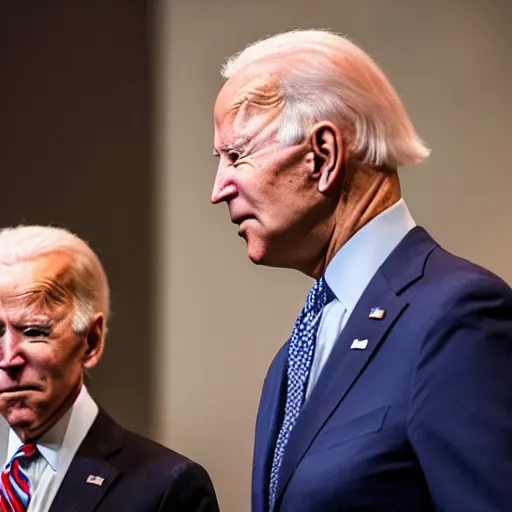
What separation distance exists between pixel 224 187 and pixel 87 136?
1.69 meters

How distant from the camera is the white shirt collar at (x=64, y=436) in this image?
6.71ft

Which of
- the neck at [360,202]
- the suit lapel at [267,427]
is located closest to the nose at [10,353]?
the suit lapel at [267,427]

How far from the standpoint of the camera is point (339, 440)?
3.99 ft

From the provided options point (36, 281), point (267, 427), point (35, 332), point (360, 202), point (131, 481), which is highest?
point (360, 202)

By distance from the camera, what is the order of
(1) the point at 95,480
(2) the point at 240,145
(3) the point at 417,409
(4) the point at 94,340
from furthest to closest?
(4) the point at 94,340, (1) the point at 95,480, (2) the point at 240,145, (3) the point at 417,409

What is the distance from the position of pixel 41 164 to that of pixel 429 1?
126 cm

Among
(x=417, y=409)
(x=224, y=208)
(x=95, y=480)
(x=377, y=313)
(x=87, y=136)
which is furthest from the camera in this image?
(x=87, y=136)

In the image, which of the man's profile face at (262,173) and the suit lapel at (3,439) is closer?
the man's profile face at (262,173)

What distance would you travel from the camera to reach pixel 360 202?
1367 millimetres

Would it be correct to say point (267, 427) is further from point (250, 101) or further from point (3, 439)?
point (3, 439)

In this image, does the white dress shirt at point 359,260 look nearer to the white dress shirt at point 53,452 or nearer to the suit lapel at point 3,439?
the white dress shirt at point 53,452

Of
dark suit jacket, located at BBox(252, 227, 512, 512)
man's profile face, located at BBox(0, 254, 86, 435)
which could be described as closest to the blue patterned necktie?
dark suit jacket, located at BBox(252, 227, 512, 512)

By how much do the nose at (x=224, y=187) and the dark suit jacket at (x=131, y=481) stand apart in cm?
80

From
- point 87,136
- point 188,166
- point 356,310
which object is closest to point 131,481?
point 356,310
